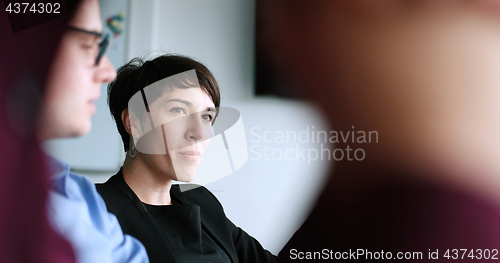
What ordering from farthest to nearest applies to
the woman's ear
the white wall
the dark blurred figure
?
the white wall → the woman's ear → the dark blurred figure

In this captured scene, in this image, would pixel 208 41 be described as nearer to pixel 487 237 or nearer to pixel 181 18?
pixel 181 18

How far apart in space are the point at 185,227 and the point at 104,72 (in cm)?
27

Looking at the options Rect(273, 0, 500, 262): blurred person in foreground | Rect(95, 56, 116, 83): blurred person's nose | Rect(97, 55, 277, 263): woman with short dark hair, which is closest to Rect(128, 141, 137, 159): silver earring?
Rect(97, 55, 277, 263): woman with short dark hair

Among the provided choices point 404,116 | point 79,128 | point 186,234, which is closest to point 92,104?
point 79,128

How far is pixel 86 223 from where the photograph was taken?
49cm

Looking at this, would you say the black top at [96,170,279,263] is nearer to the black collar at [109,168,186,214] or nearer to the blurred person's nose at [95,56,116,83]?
the black collar at [109,168,186,214]

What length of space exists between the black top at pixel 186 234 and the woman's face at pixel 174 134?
5 cm

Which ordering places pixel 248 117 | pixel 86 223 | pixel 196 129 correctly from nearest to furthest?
pixel 86 223 → pixel 196 129 → pixel 248 117

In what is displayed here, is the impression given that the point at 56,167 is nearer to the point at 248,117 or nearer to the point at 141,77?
the point at 141,77

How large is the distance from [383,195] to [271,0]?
45 centimetres

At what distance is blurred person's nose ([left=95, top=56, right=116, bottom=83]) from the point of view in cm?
54

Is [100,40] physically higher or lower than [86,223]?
higher

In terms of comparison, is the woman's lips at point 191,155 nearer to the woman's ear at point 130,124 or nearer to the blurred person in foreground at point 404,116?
the woman's ear at point 130,124

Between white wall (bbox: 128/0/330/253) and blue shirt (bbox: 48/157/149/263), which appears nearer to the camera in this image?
blue shirt (bbox: 48/157/149/263)
